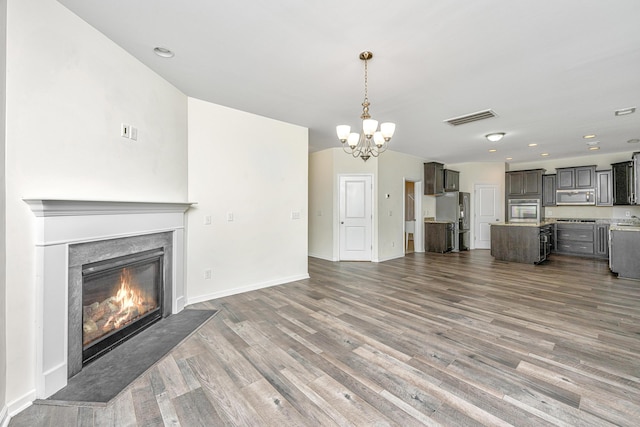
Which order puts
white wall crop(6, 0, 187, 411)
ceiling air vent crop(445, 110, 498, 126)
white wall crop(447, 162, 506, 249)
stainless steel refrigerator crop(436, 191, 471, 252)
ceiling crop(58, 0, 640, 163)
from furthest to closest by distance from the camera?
1. white wall crop(447, 162, 506, 249)
2. stainless steel refrigerator crop(436, 191, 471, 252)
3. ceiling air vent crop(445, 110, 498, 126)
4. ceiling crop(58, 0, 640, 163)
5. white wall crop(6, 0, 187, 411)

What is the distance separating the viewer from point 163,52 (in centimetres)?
249

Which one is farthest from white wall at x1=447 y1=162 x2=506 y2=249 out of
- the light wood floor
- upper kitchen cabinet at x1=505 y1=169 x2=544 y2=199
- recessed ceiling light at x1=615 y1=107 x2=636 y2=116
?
the light wood floor

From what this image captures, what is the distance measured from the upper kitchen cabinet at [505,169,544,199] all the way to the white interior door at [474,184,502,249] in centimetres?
38

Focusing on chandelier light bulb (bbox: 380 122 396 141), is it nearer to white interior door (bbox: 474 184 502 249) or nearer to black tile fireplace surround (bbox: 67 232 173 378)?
black tile fireplace surround (bbox: 67 232 173 378)

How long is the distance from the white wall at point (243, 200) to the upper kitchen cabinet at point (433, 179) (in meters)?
4.42

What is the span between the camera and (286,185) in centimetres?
445

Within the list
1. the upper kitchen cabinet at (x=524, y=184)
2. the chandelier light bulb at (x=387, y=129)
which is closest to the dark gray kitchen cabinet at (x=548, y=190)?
the upper kitchen cabinet at (x=524, y=184)

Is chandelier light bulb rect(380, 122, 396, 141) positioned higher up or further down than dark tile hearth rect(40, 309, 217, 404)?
higher up

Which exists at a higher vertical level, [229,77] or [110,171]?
[229,77]

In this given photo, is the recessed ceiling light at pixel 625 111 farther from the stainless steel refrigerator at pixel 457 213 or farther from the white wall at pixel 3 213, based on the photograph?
the white wall at pixel 3 213

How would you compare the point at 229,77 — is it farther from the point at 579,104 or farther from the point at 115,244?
the point at 579,104

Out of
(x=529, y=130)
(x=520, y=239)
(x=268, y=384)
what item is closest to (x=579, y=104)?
(x=529, y=130)

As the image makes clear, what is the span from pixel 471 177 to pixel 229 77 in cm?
785

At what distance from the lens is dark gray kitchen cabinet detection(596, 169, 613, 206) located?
21.6ft
